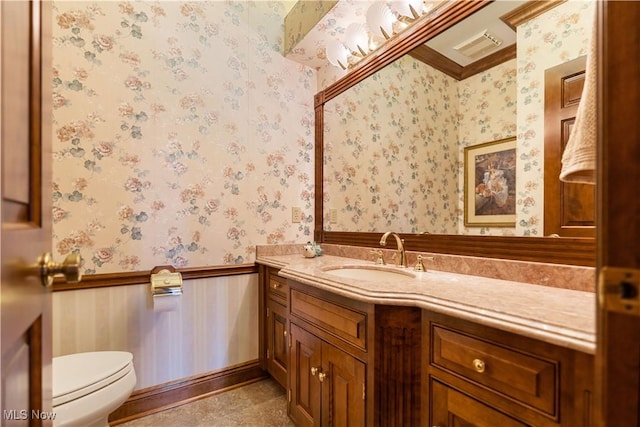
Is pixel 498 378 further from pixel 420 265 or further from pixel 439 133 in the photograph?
pixel 439 133

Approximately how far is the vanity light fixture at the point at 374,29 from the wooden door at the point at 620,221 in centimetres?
128

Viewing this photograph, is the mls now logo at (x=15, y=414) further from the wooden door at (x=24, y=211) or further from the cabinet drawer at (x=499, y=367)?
the cabinet drawer at (x=499, y=367)

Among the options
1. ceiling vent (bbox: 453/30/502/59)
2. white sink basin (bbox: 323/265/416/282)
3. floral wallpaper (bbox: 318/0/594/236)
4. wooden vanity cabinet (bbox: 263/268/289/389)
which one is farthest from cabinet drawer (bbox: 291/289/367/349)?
ceiling vent (bbox: 453/30/502/59)

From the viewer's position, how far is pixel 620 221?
0.35m

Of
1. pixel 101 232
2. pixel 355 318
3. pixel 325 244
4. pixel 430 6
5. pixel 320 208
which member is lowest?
pixel 355 318

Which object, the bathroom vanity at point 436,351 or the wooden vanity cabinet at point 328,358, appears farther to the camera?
the wooden vanity cabinet at point 328,358

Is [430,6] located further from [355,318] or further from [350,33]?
[355,318]

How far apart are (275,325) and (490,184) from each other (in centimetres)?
140

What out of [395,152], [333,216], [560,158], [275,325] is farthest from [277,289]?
[560,158]

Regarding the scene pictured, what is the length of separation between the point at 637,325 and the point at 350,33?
1863mm

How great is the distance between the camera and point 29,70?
0.50 metres

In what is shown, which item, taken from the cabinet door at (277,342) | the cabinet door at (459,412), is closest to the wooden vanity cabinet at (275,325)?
the cabinet door at (277,342)

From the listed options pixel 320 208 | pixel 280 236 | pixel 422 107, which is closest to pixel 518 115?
pixel 422 107

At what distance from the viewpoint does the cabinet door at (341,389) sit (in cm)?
99
